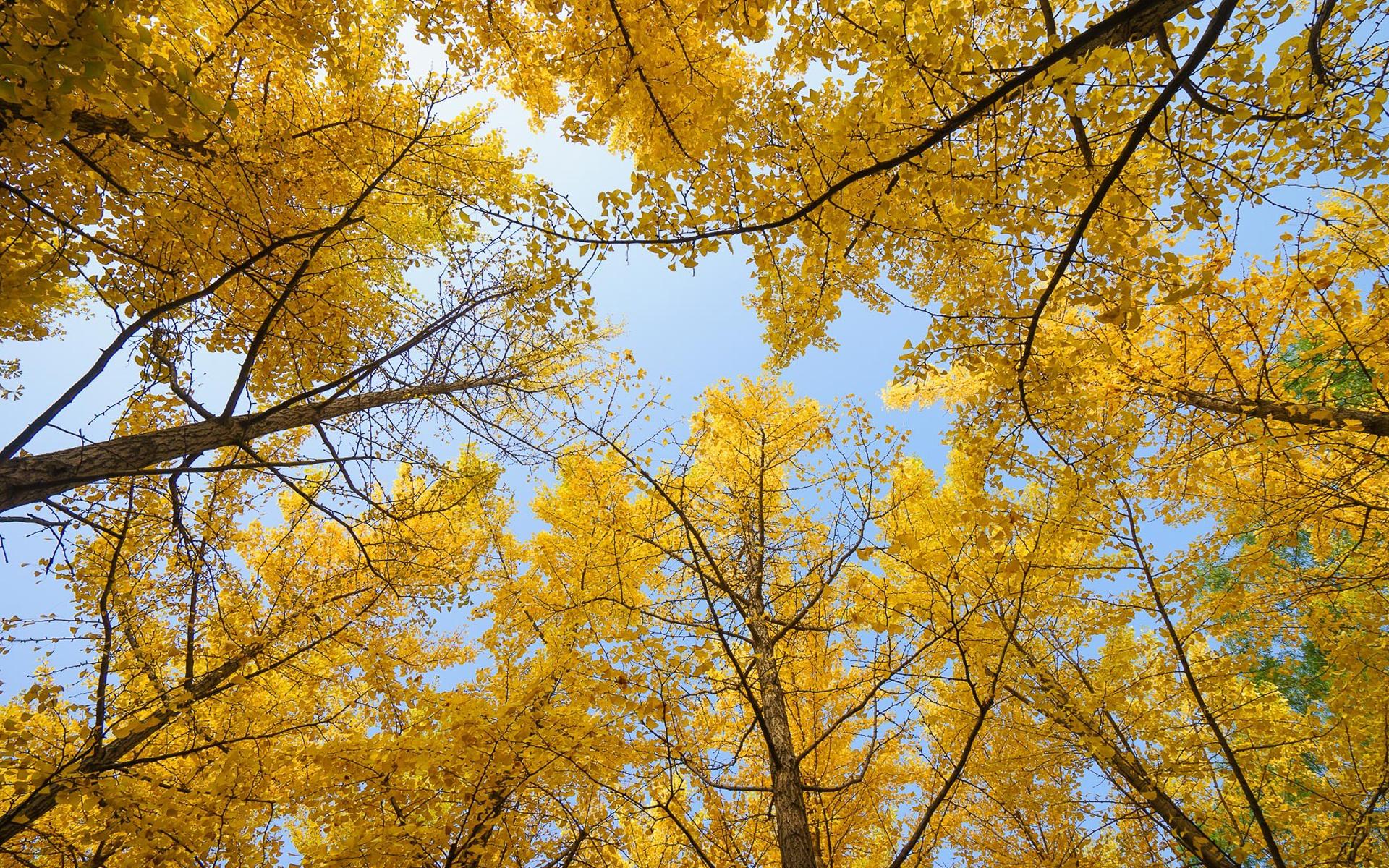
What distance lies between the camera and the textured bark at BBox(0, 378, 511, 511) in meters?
2.72

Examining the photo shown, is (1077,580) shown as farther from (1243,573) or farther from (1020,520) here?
(1020,520)

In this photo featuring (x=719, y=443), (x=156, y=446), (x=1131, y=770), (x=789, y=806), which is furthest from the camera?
(x=719, y=443)

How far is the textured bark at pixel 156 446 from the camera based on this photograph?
8.94 feet

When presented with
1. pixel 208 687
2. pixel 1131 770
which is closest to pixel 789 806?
pixel 1131 770

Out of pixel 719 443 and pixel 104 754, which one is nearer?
pixel 104 754

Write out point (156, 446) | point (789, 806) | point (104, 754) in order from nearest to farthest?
1. point (789, 806)
2. point (156, 446)
3. point (104, 754)

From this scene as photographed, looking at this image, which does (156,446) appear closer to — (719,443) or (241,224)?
(241,224)

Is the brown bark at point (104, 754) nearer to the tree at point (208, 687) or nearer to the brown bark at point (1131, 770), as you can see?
the tree at point (208, 687)

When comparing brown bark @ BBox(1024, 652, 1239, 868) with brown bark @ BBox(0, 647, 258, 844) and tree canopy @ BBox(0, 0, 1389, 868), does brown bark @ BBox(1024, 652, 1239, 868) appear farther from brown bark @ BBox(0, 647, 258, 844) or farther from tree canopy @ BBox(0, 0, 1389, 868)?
brown bark @ BBox(0, 647, 258, 844)

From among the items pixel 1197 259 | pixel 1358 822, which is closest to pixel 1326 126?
pixel 1197 259

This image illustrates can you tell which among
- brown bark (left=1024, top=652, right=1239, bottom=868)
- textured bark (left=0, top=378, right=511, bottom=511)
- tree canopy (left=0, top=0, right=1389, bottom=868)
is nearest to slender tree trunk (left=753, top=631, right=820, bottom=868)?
tree canopy (left=0, top=0, right=1389, bottom=868)

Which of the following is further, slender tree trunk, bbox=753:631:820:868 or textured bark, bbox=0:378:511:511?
slender tree trunk, bbox=753:631:820:868

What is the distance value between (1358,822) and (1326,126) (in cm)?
438

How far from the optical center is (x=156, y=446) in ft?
10.8
